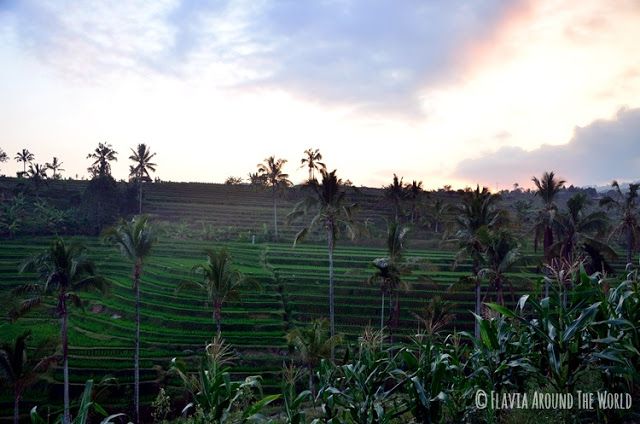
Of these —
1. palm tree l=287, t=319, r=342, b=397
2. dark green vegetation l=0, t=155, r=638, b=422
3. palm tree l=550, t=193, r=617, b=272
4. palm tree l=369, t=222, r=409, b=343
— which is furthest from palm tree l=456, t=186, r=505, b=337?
palm tree l=287, t=319, r=342, b=397

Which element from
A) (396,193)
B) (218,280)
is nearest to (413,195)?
(396,193)

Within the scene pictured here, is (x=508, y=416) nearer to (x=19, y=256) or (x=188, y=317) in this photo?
(x=188, y=317)

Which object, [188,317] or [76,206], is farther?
[76,206]

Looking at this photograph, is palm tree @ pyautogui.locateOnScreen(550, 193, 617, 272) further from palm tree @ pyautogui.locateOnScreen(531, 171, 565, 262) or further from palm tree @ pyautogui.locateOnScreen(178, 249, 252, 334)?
palm tree @ pyautogui.locateOnScreen(178, 249, 252, 334)

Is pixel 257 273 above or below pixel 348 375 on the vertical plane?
below

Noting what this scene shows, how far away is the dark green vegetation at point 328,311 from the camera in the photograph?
6824mm

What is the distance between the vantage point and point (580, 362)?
20.8ft

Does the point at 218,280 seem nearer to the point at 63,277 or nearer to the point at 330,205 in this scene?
the point at 63,277

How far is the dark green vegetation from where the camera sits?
22.4 feet

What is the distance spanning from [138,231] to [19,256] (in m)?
31.3

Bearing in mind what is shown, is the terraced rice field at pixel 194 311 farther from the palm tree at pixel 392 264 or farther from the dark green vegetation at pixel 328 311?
the palm tree at pixel 392 264

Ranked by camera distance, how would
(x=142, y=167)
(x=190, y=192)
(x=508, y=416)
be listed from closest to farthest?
1. (x=508, y=416)
2. (x=142, y=167)
3. (x=190, y=192)

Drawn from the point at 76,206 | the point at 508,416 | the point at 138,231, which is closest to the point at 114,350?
the point at 138,231

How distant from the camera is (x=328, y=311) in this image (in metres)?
35.2
